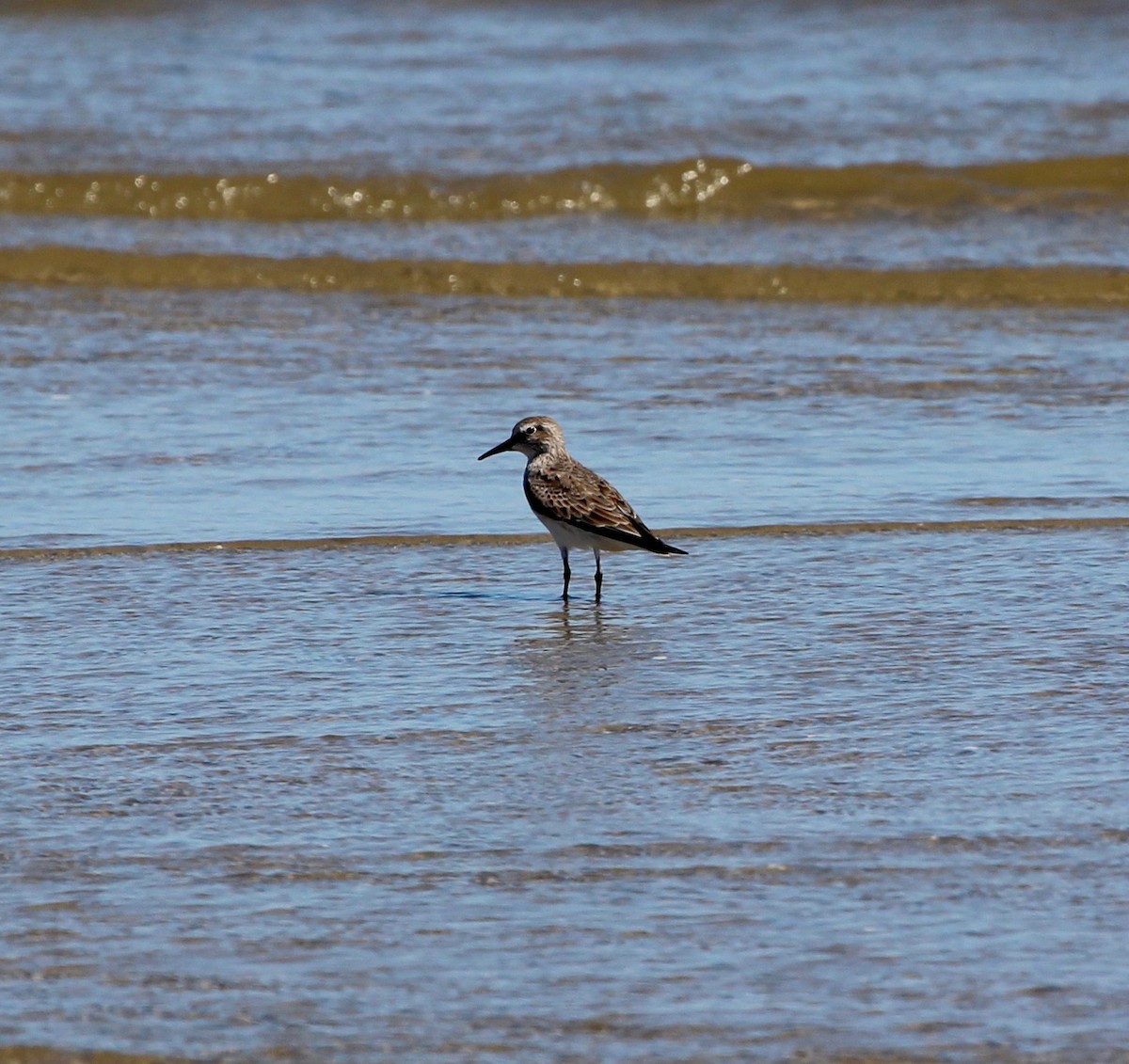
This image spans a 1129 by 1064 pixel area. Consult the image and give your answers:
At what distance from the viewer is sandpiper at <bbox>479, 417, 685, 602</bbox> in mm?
6504

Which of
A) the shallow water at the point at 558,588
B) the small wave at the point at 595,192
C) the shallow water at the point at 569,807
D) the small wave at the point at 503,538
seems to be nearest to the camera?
the shallow water at the point at 569,807

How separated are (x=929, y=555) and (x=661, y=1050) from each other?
3646 mm

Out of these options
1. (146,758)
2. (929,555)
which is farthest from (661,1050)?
(929,555)

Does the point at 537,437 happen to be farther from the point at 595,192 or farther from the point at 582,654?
the point at 595,192

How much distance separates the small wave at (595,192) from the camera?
13.8 metres

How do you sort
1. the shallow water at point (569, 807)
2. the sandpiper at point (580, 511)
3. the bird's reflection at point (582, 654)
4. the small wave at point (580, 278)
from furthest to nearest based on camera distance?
the small wave at point (580, 278), the sandpiper at point (580, 511), the bird's reflection at point (582, 654), the shallow water at point (569, 807)

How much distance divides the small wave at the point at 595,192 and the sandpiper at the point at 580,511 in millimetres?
6995

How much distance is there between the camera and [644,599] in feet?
21.6

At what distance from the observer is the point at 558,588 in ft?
22.3

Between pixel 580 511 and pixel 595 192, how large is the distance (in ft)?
25.7

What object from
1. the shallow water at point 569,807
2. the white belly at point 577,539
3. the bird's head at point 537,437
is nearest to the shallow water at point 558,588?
the shallow water at point 569,807

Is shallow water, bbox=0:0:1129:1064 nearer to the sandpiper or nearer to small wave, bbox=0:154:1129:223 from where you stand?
small wave, bbox=0:154:1129:223

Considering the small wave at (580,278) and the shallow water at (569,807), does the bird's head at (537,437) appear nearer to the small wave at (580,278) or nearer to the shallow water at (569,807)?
the shallow water at (569,807)

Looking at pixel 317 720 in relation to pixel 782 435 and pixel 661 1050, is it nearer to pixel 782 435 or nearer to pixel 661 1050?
pixel 661 1050
